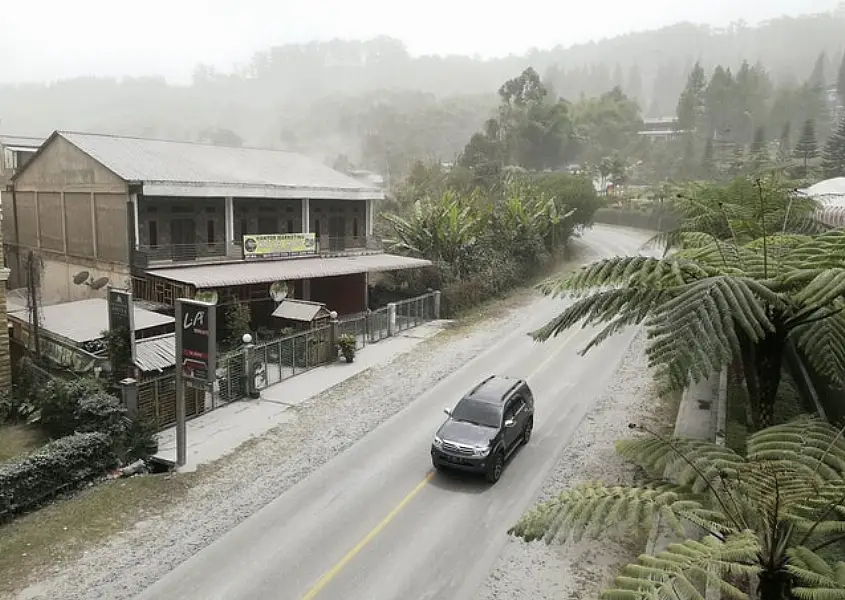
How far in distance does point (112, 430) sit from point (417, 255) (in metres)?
22.2

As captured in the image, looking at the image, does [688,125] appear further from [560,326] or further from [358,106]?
[560,326]

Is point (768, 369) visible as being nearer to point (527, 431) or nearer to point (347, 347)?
point (527, 431)

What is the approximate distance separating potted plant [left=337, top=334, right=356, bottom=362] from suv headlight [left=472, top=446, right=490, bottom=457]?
1125 cm

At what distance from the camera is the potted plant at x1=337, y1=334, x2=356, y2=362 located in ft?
81.4

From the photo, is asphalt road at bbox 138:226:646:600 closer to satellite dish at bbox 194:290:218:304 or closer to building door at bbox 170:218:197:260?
satellite dish at bbox 194:290:218:304

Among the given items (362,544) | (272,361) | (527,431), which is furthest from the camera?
(272,361)

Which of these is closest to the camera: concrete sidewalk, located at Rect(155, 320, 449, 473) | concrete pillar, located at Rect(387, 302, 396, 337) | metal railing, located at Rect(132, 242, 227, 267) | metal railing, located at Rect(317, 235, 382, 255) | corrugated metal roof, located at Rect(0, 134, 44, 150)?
concrete sidewalk, located at Rect(155, 320, 449, 473)

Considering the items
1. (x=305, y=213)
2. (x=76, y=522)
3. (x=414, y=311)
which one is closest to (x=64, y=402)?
(x=76, y=522)

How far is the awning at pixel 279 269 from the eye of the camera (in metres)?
24.3

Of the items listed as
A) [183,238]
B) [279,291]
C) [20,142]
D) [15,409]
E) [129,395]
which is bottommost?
[15,409]

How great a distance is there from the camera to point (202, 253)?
1104 inches

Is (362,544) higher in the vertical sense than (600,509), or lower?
lower

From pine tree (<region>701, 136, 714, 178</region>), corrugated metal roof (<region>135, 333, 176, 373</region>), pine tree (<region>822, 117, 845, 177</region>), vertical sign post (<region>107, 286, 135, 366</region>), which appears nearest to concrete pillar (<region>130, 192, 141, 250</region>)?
corrugated metal roof (<region>135, 333, 176, 373</region>)

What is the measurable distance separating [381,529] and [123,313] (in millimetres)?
9216
